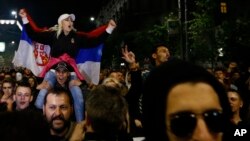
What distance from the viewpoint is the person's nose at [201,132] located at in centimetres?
167

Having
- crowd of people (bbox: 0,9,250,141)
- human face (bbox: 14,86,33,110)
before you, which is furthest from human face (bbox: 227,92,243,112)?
human face (bbox: 14,86,33,110)

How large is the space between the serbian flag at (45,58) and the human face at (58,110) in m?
3.39

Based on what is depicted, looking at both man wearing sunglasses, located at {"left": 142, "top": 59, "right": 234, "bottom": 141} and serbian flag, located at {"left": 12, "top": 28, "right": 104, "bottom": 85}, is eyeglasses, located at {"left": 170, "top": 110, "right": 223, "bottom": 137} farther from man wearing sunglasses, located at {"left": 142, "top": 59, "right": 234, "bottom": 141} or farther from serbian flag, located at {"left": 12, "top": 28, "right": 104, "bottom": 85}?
serbian flag, located at {"left": 12, "top": 28, "right": 104, "bottom": 85}

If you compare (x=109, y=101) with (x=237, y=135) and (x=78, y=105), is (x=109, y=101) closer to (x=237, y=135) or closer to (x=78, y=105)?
(x=237, y=135)

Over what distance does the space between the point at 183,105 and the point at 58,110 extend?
109 inches

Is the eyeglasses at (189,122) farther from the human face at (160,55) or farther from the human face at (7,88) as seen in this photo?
the human face at (7,88)

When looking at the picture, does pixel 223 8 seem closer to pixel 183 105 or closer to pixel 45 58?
pixel 45 58

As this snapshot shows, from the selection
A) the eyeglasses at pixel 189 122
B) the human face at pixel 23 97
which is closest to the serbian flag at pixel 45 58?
the human face at pixel 23 97

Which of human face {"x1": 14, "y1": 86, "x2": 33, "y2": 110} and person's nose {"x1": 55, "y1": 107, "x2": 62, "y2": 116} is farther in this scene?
human face {"x1": 14, "y1": 86, "x2": 33, "y2": 110}

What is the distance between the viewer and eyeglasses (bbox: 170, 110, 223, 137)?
1662 millimetres

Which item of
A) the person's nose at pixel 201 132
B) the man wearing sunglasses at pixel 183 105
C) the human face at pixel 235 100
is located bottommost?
the human face at pixel 235 100

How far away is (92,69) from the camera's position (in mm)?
8539

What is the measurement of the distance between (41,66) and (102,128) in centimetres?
569

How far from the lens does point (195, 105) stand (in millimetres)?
1702
